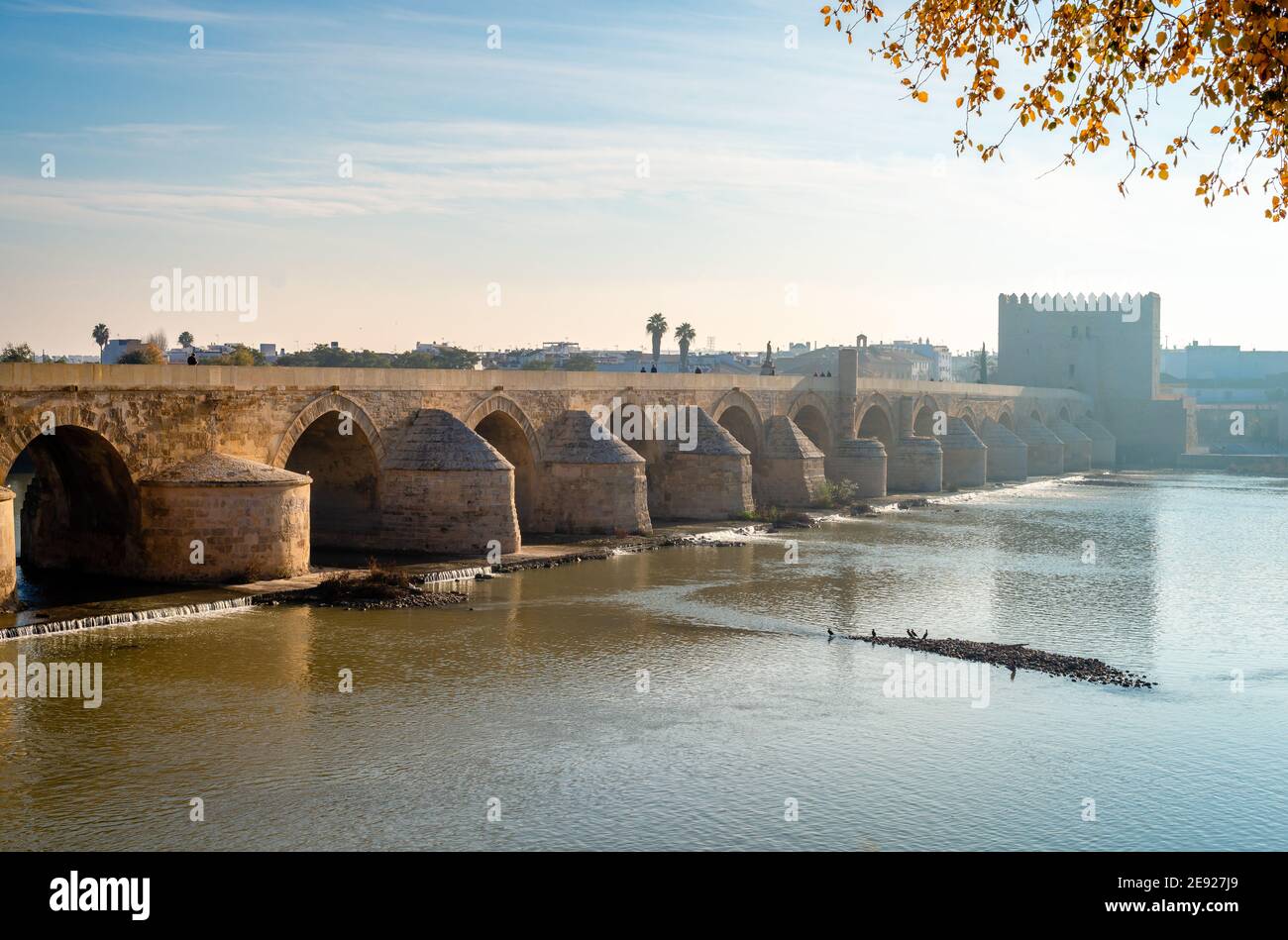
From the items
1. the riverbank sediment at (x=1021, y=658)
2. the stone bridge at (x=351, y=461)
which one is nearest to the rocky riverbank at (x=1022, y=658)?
the riverbank sediment at (x=1021, y=658)

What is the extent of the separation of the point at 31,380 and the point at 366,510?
8.30m

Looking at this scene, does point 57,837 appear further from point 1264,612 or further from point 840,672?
point 1264,612

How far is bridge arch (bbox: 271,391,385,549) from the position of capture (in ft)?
81.2

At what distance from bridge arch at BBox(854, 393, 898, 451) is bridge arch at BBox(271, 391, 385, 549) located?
24.9 m

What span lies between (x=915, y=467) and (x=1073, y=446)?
969 inches

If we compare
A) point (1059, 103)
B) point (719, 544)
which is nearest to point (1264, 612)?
point (719, 544)

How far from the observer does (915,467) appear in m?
47.8

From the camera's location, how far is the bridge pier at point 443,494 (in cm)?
2462

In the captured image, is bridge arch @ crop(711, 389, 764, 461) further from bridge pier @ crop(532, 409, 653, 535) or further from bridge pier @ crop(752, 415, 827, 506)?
bridge pier @ crop(532, 409, 653, 535)

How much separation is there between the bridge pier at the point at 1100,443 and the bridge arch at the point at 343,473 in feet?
177

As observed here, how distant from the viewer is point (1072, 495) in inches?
1986

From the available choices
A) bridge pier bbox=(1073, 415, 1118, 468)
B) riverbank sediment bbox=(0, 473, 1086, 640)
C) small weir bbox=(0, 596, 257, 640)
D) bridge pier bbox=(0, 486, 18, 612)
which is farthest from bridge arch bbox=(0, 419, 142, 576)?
bridge pier bbox=(1073, 415, 1118, 468)
